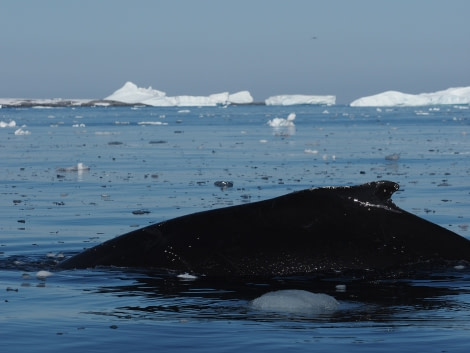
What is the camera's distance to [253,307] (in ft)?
21.9

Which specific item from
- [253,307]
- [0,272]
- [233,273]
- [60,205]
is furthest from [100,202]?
[253,307]

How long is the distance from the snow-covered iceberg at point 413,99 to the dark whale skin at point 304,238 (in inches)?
5647

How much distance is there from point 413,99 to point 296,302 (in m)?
146

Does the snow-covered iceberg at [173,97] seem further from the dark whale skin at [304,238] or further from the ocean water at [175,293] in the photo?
the dark whale skin at [304,238]

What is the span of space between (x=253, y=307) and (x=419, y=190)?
36.4 ft

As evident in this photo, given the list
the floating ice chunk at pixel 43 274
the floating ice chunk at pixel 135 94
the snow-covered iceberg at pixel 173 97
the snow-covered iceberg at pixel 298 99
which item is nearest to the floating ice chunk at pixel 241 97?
the snow-covered iceberg at pixel 173 97

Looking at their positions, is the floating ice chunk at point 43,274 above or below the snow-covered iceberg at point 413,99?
below

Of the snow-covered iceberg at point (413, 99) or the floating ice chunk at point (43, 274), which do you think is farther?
the snow-covered iceberg at point (413, 99)

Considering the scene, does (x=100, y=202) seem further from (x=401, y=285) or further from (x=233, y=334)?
(x=233, y=334)

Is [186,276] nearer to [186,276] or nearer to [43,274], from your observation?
[186,276]

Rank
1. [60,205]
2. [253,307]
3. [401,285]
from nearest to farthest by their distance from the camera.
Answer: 1. [253,307]
2. [401,285]
3. [60,205]

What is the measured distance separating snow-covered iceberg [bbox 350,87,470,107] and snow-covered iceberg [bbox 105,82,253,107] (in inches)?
1230

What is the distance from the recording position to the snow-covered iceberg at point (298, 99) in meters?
168

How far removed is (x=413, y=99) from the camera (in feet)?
492
